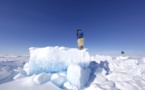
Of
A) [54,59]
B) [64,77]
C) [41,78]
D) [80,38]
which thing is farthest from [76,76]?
[80,38]

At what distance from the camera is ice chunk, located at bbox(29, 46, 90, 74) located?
6910 mm

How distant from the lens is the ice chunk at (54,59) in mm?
6910

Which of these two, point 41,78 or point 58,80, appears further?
point 58,80

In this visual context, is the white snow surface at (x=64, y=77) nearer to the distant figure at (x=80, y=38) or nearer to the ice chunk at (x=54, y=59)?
the ice chunk at (x=54, y=59)

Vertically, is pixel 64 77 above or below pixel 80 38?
below

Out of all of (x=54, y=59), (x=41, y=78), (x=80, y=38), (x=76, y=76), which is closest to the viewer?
(x=41, y=78)

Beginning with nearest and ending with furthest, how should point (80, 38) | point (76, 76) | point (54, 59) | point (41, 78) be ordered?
point (41, 78) → point (76, 76) → point (54, 59) → point (80, 38)

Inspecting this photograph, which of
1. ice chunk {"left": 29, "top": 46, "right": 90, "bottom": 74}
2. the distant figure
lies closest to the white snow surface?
ice chunk {"left": 29, "top": 46, "right": 90, "bottom": 74}

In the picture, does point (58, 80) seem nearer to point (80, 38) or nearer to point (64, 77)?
point (64, 77)

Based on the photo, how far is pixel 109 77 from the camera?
8.22m

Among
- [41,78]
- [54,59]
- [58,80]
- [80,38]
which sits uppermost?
[80,38]

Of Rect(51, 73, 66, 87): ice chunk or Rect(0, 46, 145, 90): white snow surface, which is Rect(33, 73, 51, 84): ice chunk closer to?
Rect(0, 46, 145, 90): white snow surface

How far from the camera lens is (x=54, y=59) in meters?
6.92

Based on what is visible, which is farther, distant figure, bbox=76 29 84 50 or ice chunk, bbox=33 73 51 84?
distant figure, bbox=76 29 84 50
